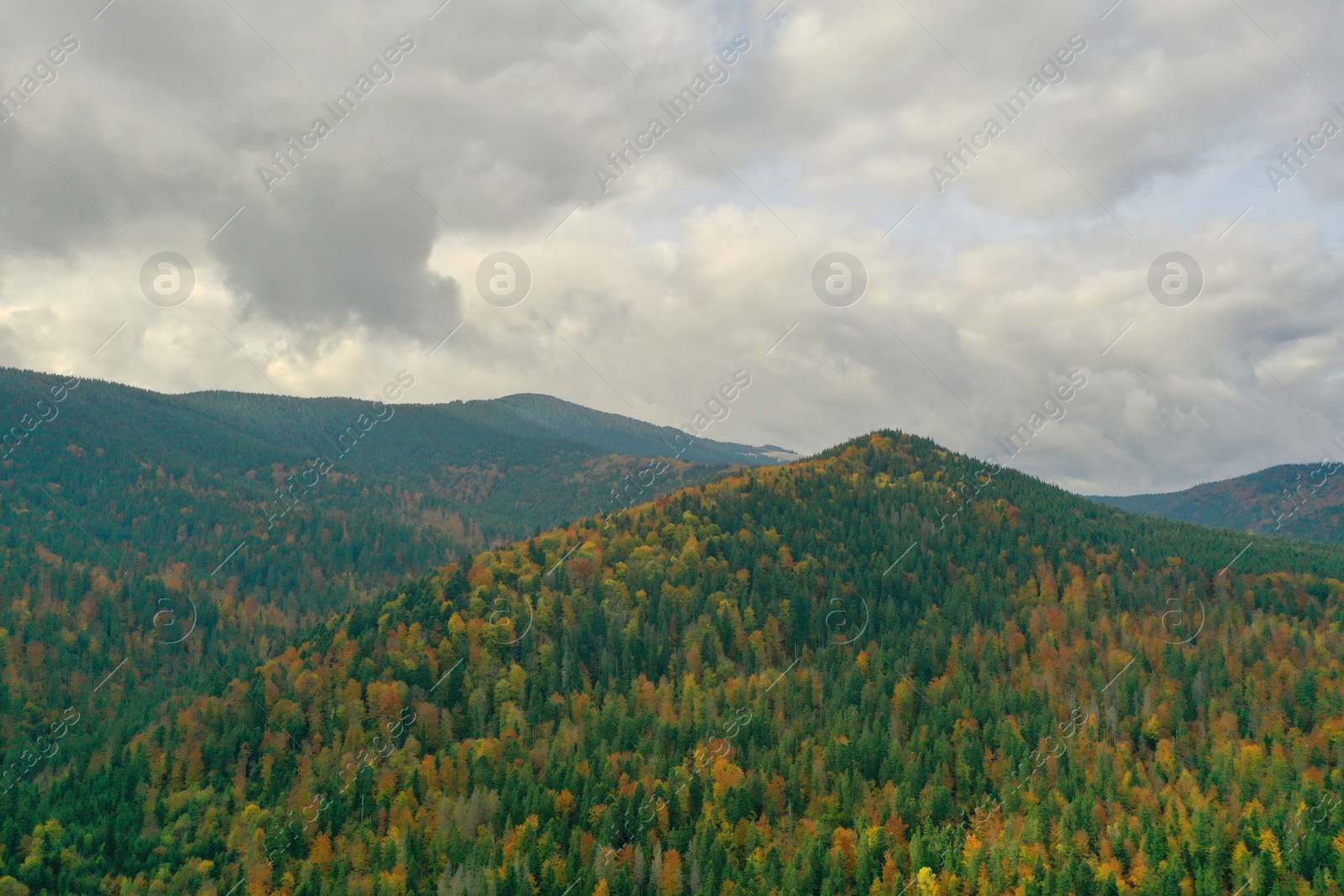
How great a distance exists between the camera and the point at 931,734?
175125 millimetres

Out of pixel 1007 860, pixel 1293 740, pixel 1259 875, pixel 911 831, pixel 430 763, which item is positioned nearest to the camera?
pixel 1259 875

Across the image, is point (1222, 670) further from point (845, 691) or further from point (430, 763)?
point (430, 763)

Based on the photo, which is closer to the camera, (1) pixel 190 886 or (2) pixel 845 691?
(1) pixel 190 886

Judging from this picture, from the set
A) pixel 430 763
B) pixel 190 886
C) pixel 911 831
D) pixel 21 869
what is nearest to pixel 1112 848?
pixel 911 831

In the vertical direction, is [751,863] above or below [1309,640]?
below

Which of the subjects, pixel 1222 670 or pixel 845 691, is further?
pixel 845 691

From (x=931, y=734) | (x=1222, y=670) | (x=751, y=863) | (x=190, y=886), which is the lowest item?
(x=190, y=886)

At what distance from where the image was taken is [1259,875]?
121688 millimetres

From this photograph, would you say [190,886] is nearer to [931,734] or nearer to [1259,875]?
[931,734]

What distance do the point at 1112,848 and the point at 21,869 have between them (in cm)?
19820

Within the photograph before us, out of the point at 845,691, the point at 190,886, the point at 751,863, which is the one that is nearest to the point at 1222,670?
the point at 845,691

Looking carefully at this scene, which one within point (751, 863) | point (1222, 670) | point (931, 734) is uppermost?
point (1222, 670)

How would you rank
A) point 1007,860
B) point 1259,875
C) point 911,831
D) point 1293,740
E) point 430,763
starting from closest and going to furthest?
point 1259,875
point 1007,860
point 911,831
point 1293,740
point 430,763

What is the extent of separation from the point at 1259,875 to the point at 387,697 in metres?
171
